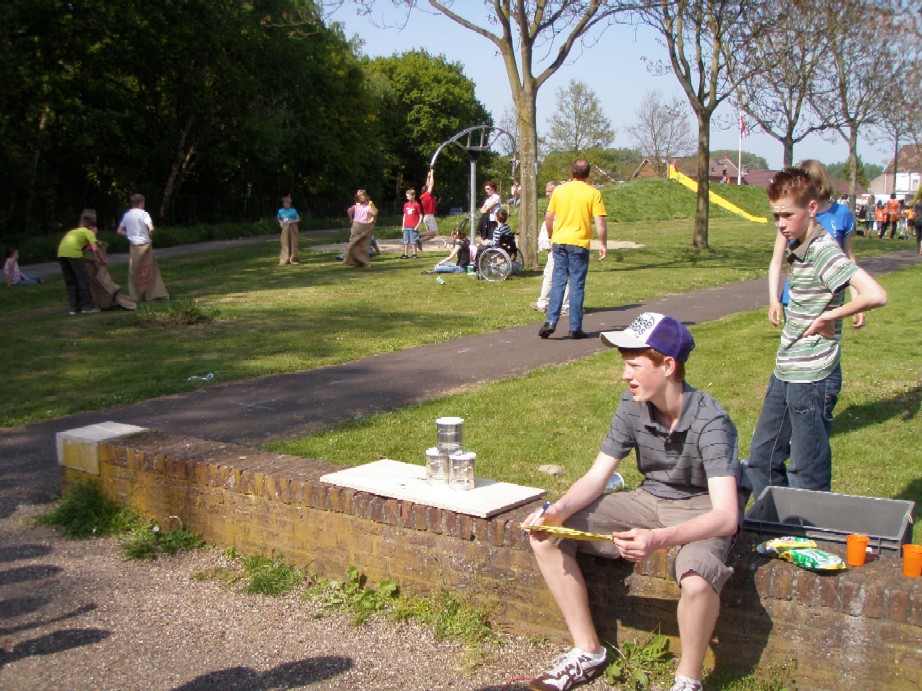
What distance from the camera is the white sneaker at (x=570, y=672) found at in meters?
3.68

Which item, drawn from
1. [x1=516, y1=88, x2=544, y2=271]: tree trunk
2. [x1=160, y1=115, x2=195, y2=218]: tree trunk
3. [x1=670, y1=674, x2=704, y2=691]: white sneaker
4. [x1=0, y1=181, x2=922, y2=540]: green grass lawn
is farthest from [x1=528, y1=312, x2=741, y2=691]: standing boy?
[x1=160, y1=115, x2=195, y2=218]: tree trunk

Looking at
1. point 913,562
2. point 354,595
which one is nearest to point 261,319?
point 354,595

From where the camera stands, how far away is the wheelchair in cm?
1883

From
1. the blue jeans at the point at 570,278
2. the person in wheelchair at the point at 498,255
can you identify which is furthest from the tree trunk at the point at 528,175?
the blue jeans at the point at 570,278

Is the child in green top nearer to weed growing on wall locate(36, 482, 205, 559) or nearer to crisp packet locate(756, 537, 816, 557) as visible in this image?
weed growing on wall locate(36, 482, 205, 559)

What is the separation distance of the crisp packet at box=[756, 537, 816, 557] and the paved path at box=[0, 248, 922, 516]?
4.29 meters

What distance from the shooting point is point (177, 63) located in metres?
39.2

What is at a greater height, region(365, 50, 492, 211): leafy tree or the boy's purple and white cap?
region(365, 50, 492, 211): leafy tree

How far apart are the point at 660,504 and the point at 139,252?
47.3ft

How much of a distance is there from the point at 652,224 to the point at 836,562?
1516 inches

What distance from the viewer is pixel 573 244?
37.9ft

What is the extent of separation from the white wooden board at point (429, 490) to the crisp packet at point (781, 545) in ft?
3.68

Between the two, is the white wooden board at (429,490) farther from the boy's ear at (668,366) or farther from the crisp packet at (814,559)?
the crisp packet at (814,559)

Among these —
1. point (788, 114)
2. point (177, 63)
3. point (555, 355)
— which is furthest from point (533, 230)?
point (177, 63)
